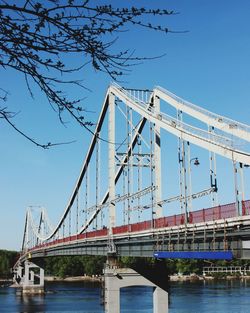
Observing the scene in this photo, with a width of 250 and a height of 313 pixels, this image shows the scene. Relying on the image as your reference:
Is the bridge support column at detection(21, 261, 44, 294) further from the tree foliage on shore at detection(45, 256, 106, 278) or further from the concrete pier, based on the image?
the tree foliage on shore at detection(45, 256, 106, 278)

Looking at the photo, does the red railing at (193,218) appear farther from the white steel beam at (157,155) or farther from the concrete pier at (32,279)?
the concrete pier at (32,279)

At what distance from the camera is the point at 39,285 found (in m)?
113

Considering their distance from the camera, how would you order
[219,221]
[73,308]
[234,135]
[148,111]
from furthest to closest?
[73,308]
[148,111]
[234,135]
[219,221]

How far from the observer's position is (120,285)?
42062 mm

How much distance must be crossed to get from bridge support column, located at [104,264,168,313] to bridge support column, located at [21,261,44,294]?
70990 millimetres

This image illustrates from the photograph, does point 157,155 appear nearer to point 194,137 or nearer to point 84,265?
point 194,137

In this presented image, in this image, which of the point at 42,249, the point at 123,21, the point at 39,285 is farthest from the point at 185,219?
the point at 39,285

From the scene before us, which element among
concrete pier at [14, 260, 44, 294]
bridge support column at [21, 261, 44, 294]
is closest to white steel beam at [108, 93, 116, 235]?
concrete pier at [14, 260, 44, 294]

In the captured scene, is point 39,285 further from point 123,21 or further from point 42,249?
point 123,21

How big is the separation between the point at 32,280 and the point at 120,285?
7877 cm

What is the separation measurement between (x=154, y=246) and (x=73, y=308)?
3522 cm

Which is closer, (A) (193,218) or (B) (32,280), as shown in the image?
(A) (193,218)

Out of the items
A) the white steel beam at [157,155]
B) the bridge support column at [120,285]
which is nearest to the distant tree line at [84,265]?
the white steel beam at [157,155]

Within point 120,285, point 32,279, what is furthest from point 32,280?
point 120,285
